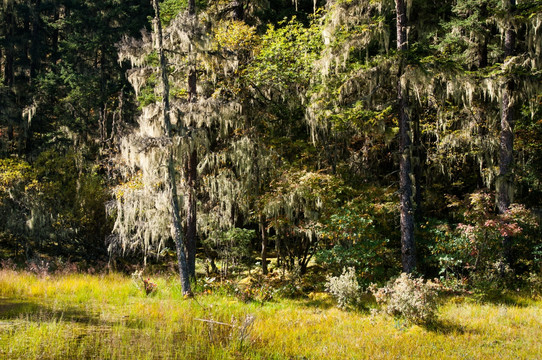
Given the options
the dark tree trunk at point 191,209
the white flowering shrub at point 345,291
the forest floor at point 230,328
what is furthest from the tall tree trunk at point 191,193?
the white flowering shrub at point 345,291

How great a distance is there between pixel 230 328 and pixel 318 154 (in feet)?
27.5

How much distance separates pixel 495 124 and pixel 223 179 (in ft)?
35.9

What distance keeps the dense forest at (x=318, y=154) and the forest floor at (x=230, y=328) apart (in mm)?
1790

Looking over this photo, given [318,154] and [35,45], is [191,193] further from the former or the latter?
[35,45]

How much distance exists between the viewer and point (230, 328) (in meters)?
7.80

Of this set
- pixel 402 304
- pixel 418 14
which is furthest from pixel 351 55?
pixel 402 304

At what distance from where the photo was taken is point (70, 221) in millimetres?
16703

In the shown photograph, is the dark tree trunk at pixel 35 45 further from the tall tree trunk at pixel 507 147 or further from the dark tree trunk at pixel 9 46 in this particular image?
the tall tree trunk at pixel 507 147

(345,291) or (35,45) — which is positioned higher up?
(35,45)

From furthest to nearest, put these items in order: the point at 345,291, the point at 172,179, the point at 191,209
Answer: the point at 191,209
the point at 172,179
the point at 345,291

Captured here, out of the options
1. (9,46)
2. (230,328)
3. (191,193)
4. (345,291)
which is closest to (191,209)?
(191,193)

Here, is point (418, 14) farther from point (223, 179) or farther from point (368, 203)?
point (223, 179)

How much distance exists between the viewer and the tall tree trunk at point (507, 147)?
1221 cm

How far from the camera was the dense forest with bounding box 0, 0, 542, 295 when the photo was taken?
37.2 feet
